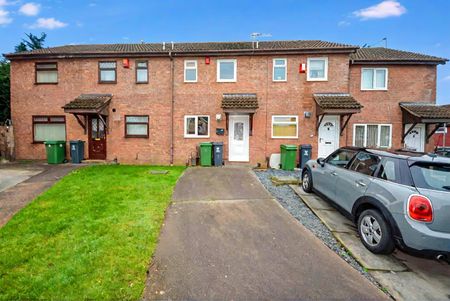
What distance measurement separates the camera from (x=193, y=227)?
4.62 meters

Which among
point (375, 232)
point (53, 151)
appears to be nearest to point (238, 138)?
point (375, 232)

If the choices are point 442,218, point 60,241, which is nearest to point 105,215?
point 60,241

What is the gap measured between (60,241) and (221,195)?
12.6ft

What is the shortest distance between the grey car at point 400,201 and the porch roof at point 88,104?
1096 cm

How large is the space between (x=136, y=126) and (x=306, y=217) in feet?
32.6

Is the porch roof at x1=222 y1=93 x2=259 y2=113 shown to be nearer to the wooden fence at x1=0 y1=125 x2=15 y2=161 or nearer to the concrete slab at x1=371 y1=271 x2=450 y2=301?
the concrete slab at x1=371 y1=271 x2=450 y2=301

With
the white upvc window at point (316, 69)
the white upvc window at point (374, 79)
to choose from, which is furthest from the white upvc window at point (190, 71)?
the white upvc window at point (374, 79)

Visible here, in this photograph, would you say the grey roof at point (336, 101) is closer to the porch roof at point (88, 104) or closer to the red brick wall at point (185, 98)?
the red brick wall at point (185, 98)

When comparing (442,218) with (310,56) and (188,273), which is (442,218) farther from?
(310,56)

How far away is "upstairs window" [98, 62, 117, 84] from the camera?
12086mm

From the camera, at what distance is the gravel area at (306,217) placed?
12.1ft

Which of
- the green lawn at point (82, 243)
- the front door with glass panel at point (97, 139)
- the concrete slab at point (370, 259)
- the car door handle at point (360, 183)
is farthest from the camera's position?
the front door with glass panel at point (97, 139)

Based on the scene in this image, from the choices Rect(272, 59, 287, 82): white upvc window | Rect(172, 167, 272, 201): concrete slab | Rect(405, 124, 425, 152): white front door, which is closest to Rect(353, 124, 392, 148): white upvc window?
Rect(405, 124, 425, 152): white front door

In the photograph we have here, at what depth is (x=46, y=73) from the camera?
40.3ft
